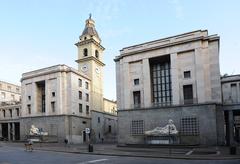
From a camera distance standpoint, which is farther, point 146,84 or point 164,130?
point 146,84

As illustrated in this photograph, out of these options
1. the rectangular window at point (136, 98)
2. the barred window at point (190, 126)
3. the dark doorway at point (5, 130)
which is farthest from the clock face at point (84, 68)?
the barred window at point (190, 126)

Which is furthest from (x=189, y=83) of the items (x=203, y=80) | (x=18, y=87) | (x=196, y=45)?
(x=18, y=87)

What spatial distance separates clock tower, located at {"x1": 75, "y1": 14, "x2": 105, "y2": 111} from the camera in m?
66.3

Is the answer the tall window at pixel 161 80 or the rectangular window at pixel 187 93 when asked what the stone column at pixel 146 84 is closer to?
the tall window at pixel 161 80

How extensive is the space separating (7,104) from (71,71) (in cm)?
2735

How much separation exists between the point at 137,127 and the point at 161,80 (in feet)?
27.6

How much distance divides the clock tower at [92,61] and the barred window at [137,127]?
79.3ft

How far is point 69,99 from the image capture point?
183 feet

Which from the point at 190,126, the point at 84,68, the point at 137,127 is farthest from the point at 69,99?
the point at 190,126

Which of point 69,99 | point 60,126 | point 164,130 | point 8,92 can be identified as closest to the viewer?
point 164,130

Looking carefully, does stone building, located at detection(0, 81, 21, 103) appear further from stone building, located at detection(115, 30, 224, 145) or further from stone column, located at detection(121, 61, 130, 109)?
stone column, located at detection(121, 61, 130, 109)

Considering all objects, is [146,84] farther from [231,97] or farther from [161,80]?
[231,97]

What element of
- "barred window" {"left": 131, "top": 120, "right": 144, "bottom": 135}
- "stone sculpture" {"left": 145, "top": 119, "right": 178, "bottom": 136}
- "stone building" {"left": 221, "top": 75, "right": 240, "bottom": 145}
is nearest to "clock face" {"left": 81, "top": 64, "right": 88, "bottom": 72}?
"barred window" {"left": 131, "top": 120, "right": 144, "bottom": 135}

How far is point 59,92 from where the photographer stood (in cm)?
5569
